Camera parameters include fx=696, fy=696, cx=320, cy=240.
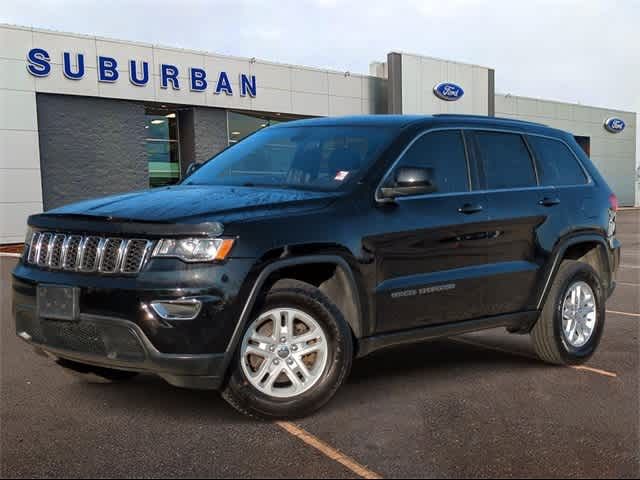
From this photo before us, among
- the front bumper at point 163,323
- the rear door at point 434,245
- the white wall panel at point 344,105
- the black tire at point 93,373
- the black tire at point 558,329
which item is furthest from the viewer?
the white wall panel at point 344,105

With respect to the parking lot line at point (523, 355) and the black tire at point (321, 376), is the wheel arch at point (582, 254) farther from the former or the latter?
the black tire at point (321, 376)

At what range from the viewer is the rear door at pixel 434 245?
4.34m

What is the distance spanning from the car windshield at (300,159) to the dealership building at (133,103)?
55.7 ft

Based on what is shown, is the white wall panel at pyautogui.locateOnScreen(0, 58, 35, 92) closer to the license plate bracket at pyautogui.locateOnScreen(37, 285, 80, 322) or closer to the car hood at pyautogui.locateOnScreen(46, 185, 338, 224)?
the car hood at pyautogui.locateOnScreen(46, 185, 338, 224)

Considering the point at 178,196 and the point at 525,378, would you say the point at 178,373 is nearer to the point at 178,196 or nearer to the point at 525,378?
the point at 178,196

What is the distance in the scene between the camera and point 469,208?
4820 millimetres

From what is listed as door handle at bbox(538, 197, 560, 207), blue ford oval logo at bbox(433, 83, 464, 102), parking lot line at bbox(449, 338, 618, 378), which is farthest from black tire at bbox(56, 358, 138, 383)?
blue ford oval logo at bbox(433, 83, 464, 102)

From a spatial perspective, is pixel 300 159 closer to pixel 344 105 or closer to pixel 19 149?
pixel 19 149

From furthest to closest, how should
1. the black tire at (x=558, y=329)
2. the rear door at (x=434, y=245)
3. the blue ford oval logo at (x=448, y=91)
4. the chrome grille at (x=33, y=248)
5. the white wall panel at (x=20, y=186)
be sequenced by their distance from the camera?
the blue ford oval logo at (x=448, y=91) → the white wall panel at (x=20, y=186) → the black tire at (x=558, y=329) → the rear door at (x=434, y=245) → the chrome grille at (x=33, y=248)

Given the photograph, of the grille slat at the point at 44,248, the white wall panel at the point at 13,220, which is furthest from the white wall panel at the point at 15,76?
the grille slat at the point at 44,248

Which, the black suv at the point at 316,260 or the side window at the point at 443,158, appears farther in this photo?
the side window at the point at 443,158

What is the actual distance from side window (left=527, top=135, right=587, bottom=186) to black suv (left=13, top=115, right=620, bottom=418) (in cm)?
2

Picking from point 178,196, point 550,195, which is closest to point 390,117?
point 550,195

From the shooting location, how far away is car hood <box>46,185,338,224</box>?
12.3ft
